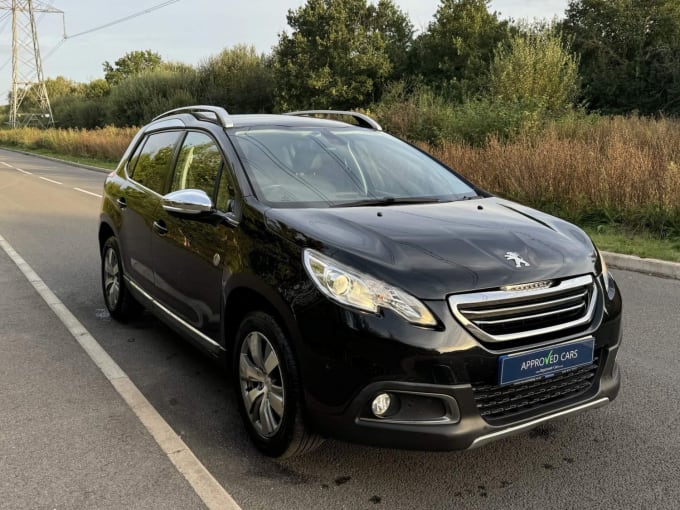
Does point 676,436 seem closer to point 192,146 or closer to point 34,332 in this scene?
point 192,146

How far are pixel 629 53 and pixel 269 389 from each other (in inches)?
1349

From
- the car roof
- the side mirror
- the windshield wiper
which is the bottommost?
the windshield wiper

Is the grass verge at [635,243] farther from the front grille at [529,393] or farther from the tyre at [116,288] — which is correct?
the tyre at [116,288]

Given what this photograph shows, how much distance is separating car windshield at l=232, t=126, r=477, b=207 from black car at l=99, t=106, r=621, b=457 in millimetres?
15

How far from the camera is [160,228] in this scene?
13.3 feet

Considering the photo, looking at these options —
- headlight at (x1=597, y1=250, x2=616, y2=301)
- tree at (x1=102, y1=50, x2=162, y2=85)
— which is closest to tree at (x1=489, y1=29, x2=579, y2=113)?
headlight at (x1=597, y1=250, x2=616, y2=301)

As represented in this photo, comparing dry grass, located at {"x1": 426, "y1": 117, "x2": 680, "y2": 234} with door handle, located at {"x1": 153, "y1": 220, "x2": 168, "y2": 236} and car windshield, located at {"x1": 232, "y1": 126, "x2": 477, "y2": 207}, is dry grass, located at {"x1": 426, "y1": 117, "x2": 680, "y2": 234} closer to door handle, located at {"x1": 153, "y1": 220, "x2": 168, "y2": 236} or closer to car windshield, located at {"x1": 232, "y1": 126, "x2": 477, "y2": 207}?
car windshield, located at {"x1": 232, "y1": 126, "x2": 477, "y2": 207}

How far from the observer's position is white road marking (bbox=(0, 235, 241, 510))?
8.80ft

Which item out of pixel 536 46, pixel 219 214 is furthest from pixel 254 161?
pixel 536 46

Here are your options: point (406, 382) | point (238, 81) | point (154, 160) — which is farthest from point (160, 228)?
point (238, 81)

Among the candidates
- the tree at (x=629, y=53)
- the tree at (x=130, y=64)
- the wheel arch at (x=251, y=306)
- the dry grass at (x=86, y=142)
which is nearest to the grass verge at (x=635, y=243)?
the wheel arch at (x=251, y=306)

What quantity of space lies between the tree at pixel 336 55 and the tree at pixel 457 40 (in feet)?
9.24

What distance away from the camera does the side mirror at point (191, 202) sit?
3.30 metres

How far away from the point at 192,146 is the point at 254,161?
0.73 meters
